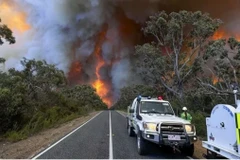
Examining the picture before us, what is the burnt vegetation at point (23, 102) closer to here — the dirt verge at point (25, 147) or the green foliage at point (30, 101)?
the green foliage at point (30, 101)

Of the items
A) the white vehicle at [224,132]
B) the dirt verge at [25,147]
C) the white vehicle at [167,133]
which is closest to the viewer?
the white vehicle at [224,132]

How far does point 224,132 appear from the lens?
651 centimetres

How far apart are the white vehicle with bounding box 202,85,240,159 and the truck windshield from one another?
3.51m

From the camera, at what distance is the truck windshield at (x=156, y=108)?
1119cm

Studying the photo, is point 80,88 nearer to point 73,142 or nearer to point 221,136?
point 73,142

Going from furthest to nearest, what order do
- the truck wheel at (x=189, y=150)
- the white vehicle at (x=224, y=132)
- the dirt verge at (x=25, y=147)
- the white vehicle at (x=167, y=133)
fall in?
the dirt verge at (x=25, y=147) < the truck wheel at (x=189, y=150) < the white vehicle at (x=167, y=133) < the white vehicle at (x=224, y=132)

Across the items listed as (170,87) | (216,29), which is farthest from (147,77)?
(216,29)

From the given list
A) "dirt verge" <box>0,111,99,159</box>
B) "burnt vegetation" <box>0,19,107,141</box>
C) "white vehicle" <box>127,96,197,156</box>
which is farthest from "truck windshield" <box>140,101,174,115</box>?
"burnt vegetation" <box>0,19,107,141</box>

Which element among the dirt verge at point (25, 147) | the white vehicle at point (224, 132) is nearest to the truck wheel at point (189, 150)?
the white vehicle at point (224, 132)

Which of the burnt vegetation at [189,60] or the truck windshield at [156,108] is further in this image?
the burnt vegetation at [189,60]

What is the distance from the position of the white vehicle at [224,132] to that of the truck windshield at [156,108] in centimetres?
351

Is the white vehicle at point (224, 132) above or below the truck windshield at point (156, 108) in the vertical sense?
below

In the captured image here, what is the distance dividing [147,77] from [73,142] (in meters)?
29.1

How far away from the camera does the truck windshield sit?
36.7ft
